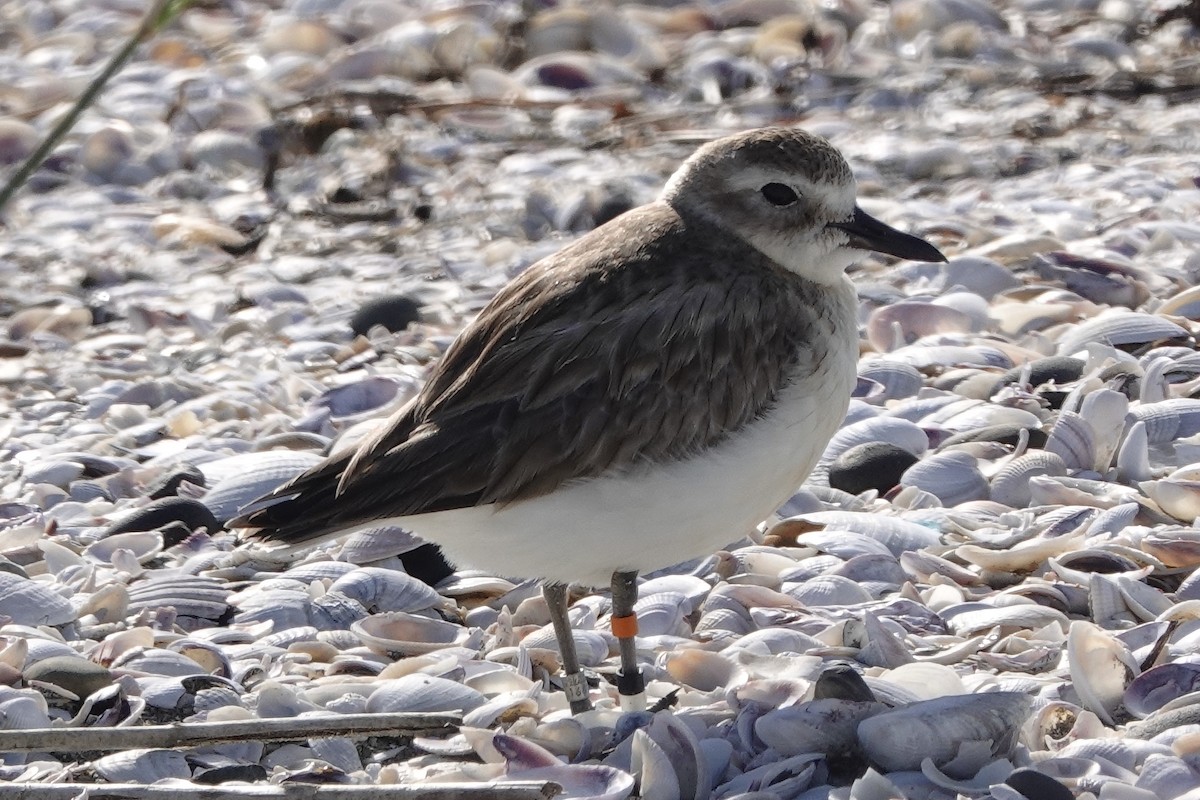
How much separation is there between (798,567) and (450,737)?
44.7 inches

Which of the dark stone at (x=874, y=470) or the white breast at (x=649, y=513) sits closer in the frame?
the white breast at (x=649, y=513)

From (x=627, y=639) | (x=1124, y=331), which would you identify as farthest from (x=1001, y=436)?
(x=627, y=639)

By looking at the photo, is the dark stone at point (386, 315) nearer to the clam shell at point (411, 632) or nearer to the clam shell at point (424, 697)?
the clam shell at point (411, 632)

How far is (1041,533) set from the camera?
4.26 meters

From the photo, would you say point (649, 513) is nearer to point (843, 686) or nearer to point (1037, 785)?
point (843, 686)

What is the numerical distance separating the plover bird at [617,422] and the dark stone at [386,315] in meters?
2.54

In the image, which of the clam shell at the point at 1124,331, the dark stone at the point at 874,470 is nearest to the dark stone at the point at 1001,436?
the dark stone at the point at 874,470

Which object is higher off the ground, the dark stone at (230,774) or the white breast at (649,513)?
the white breast at (649,513)

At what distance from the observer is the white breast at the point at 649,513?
3555mm

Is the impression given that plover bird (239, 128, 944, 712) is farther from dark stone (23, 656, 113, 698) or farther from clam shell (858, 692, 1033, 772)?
clam shell (858, 692, 1033, 772)

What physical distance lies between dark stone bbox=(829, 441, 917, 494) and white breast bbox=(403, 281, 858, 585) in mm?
1094

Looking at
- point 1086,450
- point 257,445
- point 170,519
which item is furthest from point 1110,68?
point 170,519

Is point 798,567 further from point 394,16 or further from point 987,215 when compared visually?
point 394,16

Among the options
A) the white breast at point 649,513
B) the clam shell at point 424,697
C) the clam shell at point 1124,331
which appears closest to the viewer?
the white breast at point 649,513
